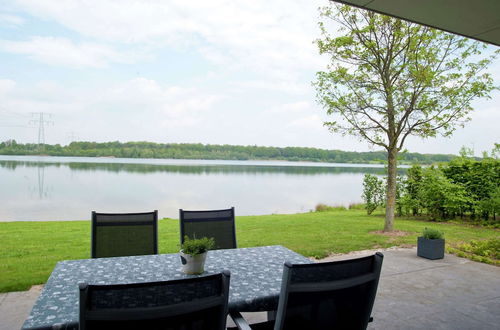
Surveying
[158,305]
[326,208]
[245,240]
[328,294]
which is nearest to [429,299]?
[328,294]

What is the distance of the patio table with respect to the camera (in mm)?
1349

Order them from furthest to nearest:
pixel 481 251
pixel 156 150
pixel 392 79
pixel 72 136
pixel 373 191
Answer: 1. pixel 156 150
2. pixel 72 136
3. pixel 373 191
4. pixel 392 79
5. pixel 481 251

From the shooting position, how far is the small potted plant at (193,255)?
5.99ft

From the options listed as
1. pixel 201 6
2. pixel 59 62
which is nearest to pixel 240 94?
pixel 59 62

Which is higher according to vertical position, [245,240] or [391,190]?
[391,190]

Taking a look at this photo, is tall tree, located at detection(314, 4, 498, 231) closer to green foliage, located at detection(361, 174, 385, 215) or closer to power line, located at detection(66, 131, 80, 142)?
green foliage, located at detection(361, 174, 385, 215)

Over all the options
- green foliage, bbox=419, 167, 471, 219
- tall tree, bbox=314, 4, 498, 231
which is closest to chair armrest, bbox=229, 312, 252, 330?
tall tree, bbox=314, 4, 498, 231

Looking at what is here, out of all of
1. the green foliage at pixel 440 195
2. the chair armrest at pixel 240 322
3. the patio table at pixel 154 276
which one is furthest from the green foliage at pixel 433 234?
the green foliage at pixel 440 195

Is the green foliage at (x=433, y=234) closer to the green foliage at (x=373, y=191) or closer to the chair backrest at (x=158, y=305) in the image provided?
the chair backrest at (x=158, y=305)

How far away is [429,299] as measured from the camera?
323 cm

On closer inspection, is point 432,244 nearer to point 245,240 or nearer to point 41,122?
point 245,240

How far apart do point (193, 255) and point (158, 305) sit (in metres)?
0.80

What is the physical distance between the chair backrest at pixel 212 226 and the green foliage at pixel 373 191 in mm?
7674

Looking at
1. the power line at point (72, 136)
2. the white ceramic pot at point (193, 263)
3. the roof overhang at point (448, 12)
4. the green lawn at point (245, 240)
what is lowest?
the green lawn at point (245, 240)
